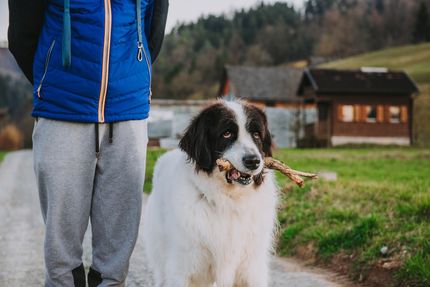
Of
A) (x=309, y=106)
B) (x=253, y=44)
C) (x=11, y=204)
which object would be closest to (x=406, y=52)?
(x=253, y=44)

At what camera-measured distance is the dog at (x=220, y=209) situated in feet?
11.5

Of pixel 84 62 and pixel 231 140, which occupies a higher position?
pixel 84 62

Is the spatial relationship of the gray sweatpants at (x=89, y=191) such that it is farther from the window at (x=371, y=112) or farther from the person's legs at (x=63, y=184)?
the window at (x=371, y=112)

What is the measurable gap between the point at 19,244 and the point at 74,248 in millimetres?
4390

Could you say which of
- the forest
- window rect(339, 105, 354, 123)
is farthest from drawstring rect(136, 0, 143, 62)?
the forest

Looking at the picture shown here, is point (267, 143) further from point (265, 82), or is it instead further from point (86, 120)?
point (265, 82)

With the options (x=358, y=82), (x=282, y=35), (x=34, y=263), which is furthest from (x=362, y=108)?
(x=282, y=35)

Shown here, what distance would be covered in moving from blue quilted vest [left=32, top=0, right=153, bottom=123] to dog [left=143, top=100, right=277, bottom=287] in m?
0.65

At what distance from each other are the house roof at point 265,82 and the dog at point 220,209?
46.5 m

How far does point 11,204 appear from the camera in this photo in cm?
1163

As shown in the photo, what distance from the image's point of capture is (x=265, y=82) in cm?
5241

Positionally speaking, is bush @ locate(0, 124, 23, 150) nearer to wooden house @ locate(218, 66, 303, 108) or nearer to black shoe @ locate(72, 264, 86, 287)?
wooden house @ locate(218, 66, 303, 108)

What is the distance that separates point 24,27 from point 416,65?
79296mm

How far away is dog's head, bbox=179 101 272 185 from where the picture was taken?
339 centimetres
